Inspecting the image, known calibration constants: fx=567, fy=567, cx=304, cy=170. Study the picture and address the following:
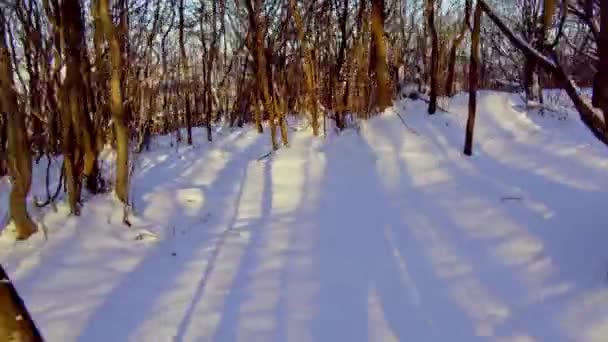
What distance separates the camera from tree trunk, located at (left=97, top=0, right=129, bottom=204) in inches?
208

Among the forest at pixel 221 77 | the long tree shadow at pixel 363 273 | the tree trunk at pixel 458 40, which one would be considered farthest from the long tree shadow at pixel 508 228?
the tree trunk at pixel 458 40

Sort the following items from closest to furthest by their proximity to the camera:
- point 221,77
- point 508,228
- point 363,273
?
1. point 363,273
2. point 508,228
3. point 221,77

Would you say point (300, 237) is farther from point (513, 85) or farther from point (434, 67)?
point (513, 85)

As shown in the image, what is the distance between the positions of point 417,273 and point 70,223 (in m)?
3.22

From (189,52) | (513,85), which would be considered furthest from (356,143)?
(189,52)

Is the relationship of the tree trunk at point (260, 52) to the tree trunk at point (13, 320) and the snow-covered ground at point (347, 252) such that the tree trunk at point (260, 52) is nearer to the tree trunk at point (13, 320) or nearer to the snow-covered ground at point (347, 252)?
the snow-covered ground at point (347, 252)

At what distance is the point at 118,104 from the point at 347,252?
269 centimetres

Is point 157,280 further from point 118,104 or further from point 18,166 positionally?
point 118,104

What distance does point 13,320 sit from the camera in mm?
1717

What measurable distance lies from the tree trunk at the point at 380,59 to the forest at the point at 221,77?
0.8 inches

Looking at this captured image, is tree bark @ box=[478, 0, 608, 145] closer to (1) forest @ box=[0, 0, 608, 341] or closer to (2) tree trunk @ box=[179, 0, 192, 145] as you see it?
(1) forest @ box=[0, 0, 608, 341]

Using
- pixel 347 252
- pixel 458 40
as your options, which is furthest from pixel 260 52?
pixel 347 252

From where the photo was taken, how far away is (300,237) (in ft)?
16.7

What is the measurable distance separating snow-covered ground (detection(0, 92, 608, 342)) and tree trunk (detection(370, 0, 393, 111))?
2.27m
